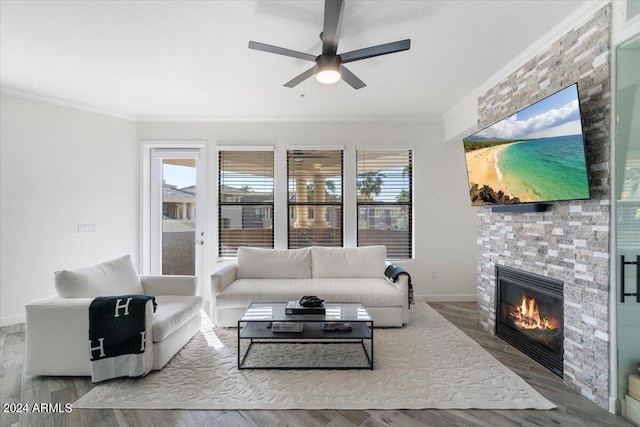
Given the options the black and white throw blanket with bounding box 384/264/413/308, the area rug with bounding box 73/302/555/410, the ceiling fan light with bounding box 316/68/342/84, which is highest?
the ceiling fan light with bounding box 316/68/342/84

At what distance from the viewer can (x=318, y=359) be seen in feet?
8.72

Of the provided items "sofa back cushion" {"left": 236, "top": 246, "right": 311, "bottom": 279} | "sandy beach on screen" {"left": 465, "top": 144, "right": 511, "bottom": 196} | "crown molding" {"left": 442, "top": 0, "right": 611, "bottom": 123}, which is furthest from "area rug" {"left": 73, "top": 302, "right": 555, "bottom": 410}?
"crown molding" {"left": 442, "top": 0, "right": 611, "bottom": 123}

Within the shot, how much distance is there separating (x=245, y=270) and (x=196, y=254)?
1.11 meters

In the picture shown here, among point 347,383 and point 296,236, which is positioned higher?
point 296,236

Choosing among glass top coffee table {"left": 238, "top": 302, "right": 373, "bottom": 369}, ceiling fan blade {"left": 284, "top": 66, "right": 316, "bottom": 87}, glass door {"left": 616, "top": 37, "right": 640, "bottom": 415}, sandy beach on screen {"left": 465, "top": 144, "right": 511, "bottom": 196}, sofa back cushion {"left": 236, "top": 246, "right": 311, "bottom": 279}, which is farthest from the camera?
sofa back cushion {"left": 236, "top": 246, "right": 311, "bottom": 279}

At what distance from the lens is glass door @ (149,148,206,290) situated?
15.4 ft

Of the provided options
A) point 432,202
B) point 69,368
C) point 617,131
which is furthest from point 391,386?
point 432,202

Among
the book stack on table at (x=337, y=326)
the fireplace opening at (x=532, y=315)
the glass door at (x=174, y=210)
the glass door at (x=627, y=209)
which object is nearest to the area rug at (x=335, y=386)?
the book stack on table at (x=337, y=326)

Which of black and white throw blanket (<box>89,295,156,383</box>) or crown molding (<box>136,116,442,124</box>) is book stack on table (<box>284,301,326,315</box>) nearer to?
black and white throw blanket (<box>89,295,156,383</box>)

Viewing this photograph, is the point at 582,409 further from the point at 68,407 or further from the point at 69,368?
the point at 69,368

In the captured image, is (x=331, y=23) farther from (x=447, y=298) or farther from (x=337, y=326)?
(x=447, y=298)

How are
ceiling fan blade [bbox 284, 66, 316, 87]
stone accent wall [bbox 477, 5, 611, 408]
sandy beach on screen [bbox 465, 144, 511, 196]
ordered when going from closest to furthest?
stone accent wall [bbox 477, 5, 611, 408] < ceiling fan blade [bbox 284, 66, 316, 87] < sandy beach on screen [bbox 465, 144, 511, 196]

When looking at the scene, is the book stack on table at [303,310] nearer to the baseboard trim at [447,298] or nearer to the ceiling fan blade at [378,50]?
the ceiling fan blade at [378,50]

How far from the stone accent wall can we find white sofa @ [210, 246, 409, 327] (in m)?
Answer: 1.39
